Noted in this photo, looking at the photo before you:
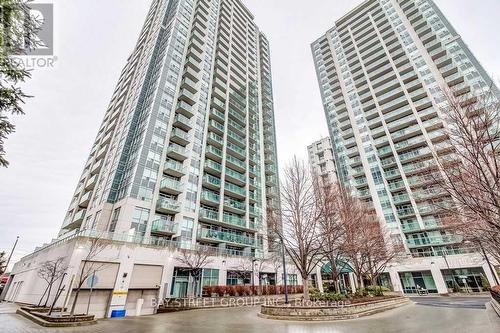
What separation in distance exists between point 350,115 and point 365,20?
100 ft

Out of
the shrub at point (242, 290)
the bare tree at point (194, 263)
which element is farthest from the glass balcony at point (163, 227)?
the shrub at point (242, 290)

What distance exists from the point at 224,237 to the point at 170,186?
34.2ft

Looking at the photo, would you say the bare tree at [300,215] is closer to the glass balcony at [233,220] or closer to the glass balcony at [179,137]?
the glass balcony at [233,220]

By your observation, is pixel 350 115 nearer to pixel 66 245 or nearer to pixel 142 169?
pixel 142 169

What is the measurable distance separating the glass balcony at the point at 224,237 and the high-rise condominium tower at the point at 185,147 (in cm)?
14

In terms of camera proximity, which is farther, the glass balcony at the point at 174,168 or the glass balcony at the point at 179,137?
the glass balcony at the point at 179,137

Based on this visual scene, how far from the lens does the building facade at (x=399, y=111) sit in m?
36.4

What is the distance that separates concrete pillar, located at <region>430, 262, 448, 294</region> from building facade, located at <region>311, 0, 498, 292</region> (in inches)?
4.9

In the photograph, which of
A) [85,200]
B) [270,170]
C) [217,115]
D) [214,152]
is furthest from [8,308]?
[270,170]

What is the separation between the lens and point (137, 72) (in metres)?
42.3

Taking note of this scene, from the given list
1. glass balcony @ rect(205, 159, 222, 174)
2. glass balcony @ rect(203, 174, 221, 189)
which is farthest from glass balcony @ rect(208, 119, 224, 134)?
glass balcony @ rect(203, 174, 221, 189)

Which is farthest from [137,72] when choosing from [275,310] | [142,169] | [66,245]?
[275,310]

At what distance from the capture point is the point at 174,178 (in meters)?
31.8

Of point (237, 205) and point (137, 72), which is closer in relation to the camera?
point (237, 205)
